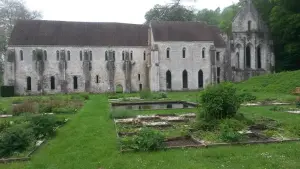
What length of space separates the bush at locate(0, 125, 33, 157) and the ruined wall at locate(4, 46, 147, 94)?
39.9m

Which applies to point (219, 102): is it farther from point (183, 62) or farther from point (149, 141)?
point (183, 62)

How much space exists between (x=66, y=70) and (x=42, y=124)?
125 ft

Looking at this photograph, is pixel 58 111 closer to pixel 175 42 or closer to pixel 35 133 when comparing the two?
pixel 35 133

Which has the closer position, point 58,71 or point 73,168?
point 73,168

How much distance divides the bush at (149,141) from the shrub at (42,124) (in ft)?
14.4

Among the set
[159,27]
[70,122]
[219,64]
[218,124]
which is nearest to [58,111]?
[70,122]

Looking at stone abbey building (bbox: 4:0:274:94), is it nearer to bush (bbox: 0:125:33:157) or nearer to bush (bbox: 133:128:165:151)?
bush (bbox: 133:128:165:151)

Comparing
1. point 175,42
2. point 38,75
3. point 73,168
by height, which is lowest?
point 73,168

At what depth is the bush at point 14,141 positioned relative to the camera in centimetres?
1045

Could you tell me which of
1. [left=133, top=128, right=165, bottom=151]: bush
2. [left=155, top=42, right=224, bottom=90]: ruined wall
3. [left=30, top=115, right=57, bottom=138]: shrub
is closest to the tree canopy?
[left=155, top=42, right=224, bottom=90]: ruined wall

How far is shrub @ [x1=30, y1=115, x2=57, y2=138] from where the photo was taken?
12938 mm

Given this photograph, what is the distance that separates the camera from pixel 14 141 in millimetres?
10734

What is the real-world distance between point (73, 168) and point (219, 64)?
4704 cm

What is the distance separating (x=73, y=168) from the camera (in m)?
8.84
